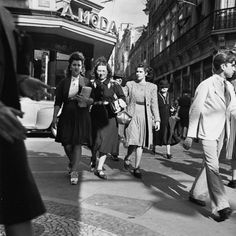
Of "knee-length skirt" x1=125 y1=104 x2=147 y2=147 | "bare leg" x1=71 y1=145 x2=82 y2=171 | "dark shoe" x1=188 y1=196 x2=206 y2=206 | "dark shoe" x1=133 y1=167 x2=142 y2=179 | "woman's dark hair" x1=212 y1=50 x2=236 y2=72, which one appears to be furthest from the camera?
"knee-length skirt" x1=125 y1=104 x2=147 y2=147

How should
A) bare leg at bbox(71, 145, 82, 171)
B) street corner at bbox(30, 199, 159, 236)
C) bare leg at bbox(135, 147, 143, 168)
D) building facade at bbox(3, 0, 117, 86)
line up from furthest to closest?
building facade at bbox(3, 0, 117, 86)
bare leg at bbox(135, 147, 143, 168)
bare leg at bbox(71, 145, 82, 171)
street corner at bbox(30, 199, 159, 236)

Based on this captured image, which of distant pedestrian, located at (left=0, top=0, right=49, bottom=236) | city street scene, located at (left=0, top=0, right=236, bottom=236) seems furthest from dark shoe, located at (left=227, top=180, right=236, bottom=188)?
distant pedestrian, located at (left=0, top=0, right=49, bottom=236)

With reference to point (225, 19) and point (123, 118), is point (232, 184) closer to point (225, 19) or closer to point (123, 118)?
point (123, 118)

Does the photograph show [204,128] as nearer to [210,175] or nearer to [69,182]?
[210,175]

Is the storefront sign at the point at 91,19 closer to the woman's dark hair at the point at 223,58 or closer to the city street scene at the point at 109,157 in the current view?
the city street scene at the point at 109,157

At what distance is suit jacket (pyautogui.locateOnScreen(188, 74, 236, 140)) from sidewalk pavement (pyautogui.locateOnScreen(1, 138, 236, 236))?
87cm

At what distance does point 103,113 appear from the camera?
262 inches

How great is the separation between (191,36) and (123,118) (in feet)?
79.1

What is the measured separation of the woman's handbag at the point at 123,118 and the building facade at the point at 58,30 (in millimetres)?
11434

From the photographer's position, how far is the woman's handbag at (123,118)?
669 centimetres

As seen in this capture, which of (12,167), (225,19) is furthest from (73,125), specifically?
(225,19)

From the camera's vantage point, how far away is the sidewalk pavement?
3947mm

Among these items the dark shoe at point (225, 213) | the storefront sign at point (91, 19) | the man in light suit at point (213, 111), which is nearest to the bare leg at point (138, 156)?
the man in light suit at point (213, 111)

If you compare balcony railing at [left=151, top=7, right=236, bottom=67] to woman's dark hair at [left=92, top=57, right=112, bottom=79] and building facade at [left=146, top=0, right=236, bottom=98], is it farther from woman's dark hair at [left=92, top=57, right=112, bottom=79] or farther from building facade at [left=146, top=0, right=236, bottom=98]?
woman's dark hair at [left=92, top=57, right=112, bottom=79]
